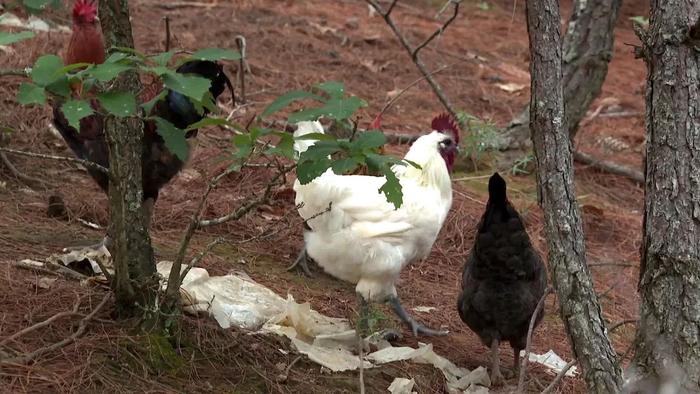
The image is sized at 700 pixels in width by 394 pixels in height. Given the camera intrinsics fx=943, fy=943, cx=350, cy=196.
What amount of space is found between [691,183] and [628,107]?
8285mm

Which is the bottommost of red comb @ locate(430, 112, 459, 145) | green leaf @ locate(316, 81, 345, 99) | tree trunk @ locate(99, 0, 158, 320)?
red comb @ locate(430, 112, 459, 145)

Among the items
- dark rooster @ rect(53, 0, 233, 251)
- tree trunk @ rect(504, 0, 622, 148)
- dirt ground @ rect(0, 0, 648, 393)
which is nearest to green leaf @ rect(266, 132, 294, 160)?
dirt ground @ rect(0, 0, 648, 393)

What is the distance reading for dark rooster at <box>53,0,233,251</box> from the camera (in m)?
5.32

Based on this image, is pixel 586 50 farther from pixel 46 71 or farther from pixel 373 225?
pixel 46 71

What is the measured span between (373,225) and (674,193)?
7.18 feet

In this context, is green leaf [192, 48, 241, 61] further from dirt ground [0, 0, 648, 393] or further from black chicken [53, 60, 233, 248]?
black chicken [53, 60, 233, 248]

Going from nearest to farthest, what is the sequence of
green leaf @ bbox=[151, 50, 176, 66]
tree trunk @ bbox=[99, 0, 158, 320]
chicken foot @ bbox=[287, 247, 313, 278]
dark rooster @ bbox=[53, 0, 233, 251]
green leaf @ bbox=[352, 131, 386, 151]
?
1. green leaf @ bbox=[151, 50, 176, 66]
2. green leaf @ bbox=[352, 131, 386, 151]
3. tree trunk @ bbox=[99, 0, 158, 320]
4. dark rooster @ bbox=[53, 0, 233, 251]
5. chicken foot @ bbox=[287, 247, 313, 278]

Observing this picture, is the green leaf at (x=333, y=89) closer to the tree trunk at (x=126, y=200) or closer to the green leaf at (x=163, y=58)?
the green leaf at (x=163, y=58)

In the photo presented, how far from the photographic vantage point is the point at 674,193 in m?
3.06

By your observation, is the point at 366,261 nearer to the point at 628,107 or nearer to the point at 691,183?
the point at 691,183

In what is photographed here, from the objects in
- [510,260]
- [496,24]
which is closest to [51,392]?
[510,260]

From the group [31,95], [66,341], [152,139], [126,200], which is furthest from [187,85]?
[152,139]

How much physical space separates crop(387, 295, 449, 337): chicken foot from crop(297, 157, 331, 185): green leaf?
2.23 m

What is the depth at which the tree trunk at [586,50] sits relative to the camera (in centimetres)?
795
